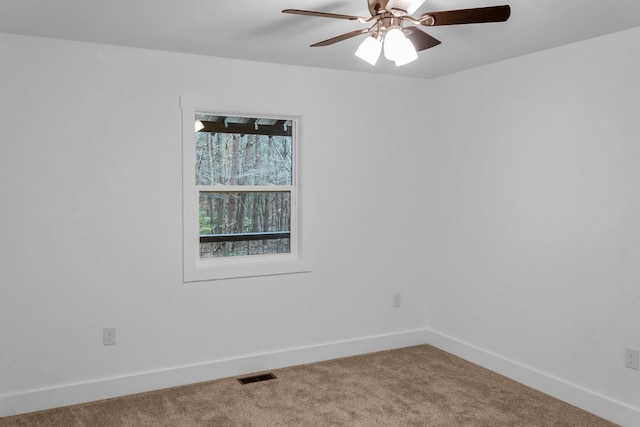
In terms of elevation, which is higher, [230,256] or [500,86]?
[500,86]

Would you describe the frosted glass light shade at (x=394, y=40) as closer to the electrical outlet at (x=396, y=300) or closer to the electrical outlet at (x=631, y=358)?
the electrical outlet at (x=631, y=358)

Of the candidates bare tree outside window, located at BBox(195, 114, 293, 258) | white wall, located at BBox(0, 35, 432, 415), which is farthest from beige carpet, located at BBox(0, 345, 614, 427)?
bare tree outside window, located at BBox(195, 114, 293, 258)

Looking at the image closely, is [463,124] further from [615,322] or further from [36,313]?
[36,313]

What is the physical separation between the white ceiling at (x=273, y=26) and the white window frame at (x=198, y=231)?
0.43 meters

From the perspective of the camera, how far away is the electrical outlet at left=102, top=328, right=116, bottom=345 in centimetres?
364

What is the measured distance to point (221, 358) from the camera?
404 centimetres

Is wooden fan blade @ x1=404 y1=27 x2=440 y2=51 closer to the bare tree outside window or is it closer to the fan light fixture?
the fan light fixture

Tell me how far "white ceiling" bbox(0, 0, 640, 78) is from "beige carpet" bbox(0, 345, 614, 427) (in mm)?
2330

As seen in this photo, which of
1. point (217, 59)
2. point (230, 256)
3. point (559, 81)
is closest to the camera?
point (559, 81)

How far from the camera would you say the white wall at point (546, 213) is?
327 cm

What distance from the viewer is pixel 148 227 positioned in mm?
3758

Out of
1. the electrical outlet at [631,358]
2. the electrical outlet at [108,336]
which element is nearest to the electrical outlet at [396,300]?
the electrical outlet at [631,358]

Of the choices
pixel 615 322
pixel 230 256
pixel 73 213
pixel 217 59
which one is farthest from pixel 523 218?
pixel 73 213

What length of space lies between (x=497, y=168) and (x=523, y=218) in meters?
0.45
